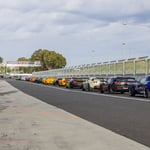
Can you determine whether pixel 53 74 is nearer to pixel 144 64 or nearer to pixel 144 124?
pixel 144 64

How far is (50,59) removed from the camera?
151 metres

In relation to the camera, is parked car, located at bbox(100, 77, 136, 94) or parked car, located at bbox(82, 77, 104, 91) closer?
parked car, located at bbox(100, 77, 136, 94)

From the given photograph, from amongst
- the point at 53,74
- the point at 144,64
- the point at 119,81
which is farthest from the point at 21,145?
the point at 53,74

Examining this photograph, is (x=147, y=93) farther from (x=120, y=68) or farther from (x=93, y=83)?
(x=120, y=68)

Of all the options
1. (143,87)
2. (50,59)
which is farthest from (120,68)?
(50,59)

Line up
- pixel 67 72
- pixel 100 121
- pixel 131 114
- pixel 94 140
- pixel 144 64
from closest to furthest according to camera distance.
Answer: pixel 94 140 < pixel 100 121 < pixel 131 114 < pixel 144 64 < pixel 67 72

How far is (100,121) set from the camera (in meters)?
12.7

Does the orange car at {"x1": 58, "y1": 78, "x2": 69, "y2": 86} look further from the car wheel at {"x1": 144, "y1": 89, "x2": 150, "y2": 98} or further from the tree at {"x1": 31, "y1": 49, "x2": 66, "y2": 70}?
the tree at {"x1": 31, "y1": 49, "x2": 66, "y2": 70}

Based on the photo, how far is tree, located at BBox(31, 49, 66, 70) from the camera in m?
151

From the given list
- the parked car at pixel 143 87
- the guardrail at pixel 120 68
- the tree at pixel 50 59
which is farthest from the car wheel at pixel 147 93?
the tree at pixel 50 59

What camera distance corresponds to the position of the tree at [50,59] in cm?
15075

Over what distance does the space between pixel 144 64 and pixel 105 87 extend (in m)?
11.6

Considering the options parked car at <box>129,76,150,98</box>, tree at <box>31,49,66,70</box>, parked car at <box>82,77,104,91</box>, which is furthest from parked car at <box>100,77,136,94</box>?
tree at <box>31,49,66,70</box>

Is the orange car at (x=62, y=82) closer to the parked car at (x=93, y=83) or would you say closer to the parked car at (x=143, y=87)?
the parked car at (x=93, y=83)
